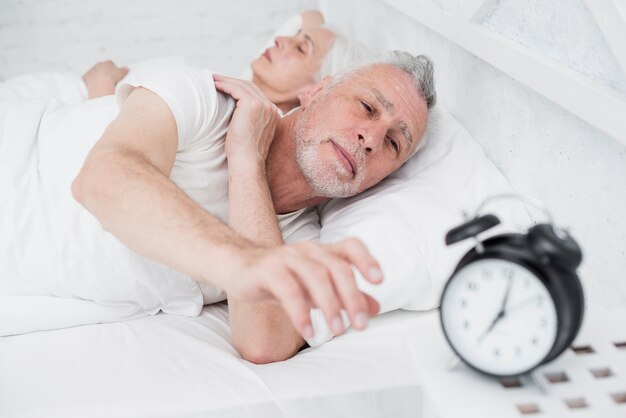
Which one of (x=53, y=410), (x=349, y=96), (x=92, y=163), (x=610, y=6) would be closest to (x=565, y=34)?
(x=610, y=6)

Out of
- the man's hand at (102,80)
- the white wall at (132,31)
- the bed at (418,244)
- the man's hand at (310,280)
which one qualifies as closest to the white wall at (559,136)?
the bed at (418,244)

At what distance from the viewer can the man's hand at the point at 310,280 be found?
0.70 m

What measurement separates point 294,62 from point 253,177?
1.06 meters

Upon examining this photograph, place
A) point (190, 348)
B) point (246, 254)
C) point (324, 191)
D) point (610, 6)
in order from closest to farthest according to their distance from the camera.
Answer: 1. point (246, 254)
2. point (610, 6)
3. point (190, 348)
4. point (324, 191)

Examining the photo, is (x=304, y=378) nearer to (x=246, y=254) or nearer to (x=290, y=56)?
(x=246, y=254)

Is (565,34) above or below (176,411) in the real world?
above

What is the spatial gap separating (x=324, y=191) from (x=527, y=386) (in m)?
0.85

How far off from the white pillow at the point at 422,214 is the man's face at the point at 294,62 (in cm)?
74

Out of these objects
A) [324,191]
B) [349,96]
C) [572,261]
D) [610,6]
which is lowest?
[324,191]

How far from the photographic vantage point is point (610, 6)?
0.97 m

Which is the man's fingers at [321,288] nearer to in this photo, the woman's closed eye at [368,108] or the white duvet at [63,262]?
the white duvet at [63,262]

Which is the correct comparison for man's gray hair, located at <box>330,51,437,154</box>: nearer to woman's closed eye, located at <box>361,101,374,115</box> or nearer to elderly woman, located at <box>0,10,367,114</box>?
woman's closed eye, located at <box>361,101,374,115</box>

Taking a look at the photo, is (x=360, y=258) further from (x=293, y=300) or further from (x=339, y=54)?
(x=339, y=54)

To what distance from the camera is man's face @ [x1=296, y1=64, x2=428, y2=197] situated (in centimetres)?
150
